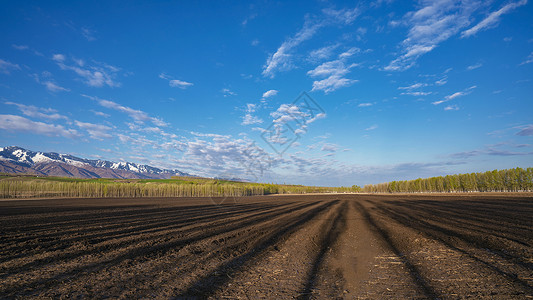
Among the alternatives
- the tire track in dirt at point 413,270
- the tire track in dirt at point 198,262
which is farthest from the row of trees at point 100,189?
the tire track in dirt at point 413,270

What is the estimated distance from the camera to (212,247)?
25.7ft

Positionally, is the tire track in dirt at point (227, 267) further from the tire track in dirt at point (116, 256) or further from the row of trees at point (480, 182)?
the row of trees at point (480, 182)

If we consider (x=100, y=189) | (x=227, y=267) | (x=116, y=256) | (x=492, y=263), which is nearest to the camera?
(x=492, y=263)

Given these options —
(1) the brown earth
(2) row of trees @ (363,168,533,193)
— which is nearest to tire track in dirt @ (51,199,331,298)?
(1) the brown earth

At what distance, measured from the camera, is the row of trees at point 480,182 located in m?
67.1

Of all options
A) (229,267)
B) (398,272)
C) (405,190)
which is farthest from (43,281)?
(405,190)

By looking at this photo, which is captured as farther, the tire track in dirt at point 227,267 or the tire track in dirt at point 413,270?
the tire track in dirt at point 227,267

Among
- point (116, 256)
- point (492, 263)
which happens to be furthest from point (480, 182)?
point (116, 256)

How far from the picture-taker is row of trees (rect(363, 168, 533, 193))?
67.1m

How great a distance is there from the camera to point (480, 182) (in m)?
78.1

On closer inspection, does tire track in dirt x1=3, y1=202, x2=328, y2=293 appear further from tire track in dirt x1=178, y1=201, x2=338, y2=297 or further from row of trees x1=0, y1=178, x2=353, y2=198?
row of trees x1=0, y1=178, x2=353, y2=198

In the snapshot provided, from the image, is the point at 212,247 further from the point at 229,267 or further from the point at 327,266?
the point at 327,266

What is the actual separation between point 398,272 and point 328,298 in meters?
2.31

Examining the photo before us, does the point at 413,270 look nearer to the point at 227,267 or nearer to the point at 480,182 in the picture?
the point at 227,267
